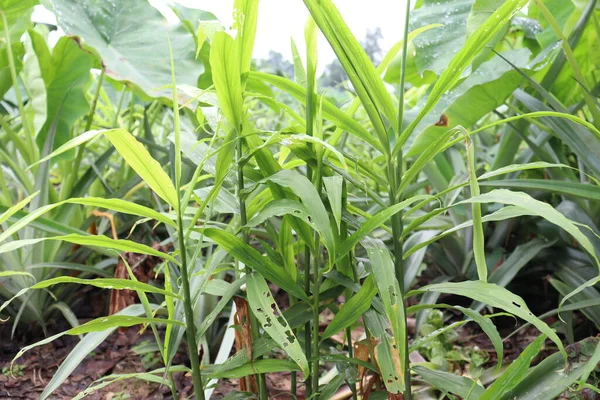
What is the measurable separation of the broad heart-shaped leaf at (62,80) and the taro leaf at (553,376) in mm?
1105

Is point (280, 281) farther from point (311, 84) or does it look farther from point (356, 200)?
point (356, 200)

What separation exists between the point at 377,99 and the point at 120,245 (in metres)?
0.30

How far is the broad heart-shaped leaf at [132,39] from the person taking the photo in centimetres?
113

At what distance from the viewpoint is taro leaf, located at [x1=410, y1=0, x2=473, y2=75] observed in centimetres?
101

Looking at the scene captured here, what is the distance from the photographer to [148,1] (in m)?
1.41

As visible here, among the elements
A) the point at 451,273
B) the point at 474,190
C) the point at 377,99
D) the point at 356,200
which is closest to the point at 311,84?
the point at 377,99

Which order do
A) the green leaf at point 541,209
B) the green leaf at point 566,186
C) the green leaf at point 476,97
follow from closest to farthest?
the green leaf at point 541,209 → the green leaf at point 566,186 → the green leaf at point 476,97

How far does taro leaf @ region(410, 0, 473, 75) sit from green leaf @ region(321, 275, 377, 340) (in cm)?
56

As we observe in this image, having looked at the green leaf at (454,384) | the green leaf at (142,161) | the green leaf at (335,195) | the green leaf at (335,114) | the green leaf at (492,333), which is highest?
the green leaf at (335,114)

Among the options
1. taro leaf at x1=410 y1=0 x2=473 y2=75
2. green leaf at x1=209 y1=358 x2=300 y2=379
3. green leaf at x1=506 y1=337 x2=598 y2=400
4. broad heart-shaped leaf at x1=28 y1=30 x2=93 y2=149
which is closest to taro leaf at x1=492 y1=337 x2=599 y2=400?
green leaf at x1=506 y1=337 x2=598 y2=400

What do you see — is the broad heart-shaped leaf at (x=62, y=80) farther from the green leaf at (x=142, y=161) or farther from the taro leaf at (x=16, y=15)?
the green leaf at (x=142, y=161)

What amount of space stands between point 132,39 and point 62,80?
0.21 m

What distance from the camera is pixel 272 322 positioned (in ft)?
1.69

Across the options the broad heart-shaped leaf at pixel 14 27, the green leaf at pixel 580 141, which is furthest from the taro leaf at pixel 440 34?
the broad heart-shaped leaf at pixel 14 27
